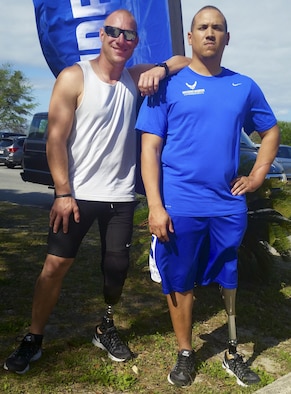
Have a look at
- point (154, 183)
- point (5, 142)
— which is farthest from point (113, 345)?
point (5, 142)

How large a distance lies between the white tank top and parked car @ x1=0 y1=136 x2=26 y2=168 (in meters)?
21.1

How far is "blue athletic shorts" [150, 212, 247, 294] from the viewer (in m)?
2.96

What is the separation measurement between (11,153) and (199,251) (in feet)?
70.6

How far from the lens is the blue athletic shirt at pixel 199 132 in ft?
9.28

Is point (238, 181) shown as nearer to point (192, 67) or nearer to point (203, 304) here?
point (192, 67)

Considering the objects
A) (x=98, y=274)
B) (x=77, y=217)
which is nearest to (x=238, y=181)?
(x=77, y=217)

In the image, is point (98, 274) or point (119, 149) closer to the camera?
point (119, 149)

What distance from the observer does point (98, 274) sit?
5.45 metres

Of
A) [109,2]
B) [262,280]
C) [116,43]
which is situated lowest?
[262,280]

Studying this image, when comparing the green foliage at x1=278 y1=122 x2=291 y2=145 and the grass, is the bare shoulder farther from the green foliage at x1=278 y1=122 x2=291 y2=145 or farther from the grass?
the green foliage at x1=278 y1=122 x2=291 y2=145

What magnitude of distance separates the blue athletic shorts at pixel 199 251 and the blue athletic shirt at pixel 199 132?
0.24 feet

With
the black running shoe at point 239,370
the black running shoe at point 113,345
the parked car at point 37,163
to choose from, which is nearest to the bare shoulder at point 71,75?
the black running shoe at point 113,345

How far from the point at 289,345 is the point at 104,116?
2.31 meters

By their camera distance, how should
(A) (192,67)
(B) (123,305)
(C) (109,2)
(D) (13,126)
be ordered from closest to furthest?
(A) (192,67)
(C) (109,2)
(B) (123,305)
(D) (13,126)
